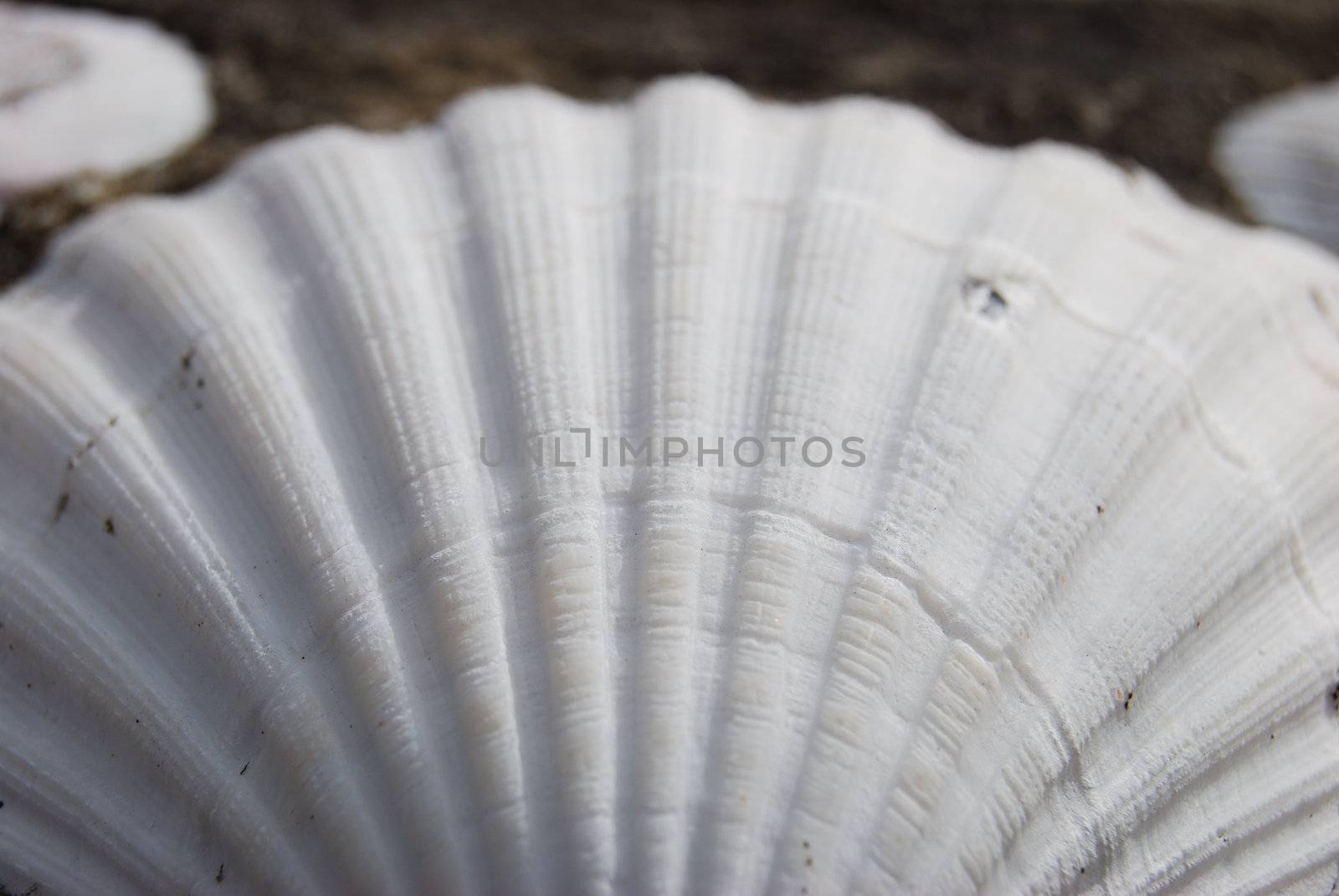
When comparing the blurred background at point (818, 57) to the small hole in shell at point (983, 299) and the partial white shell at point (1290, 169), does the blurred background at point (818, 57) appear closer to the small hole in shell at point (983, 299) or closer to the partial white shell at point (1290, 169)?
the partial white shell at point (1290, 169)

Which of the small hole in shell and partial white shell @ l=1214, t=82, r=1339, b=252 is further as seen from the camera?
partial white shell @ l=1214, t=82, r=1339, b=252

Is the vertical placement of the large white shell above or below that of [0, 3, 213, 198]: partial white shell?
below

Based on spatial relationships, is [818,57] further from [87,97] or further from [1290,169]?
[87,97]

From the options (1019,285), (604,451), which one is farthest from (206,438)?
(1019,285)

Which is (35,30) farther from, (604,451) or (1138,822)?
(1138,822)

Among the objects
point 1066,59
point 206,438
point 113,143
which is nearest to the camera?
point 206,438

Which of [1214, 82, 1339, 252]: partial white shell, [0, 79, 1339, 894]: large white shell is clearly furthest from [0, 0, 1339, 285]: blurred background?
[0, 79, 1339, 894]: large white shell

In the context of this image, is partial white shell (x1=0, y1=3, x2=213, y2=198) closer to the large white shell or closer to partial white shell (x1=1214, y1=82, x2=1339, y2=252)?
the large white shell
